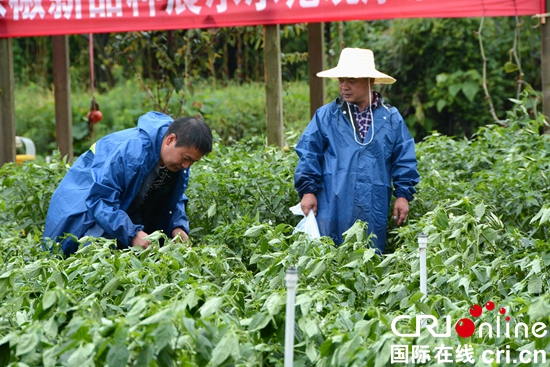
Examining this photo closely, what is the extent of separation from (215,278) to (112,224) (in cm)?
79

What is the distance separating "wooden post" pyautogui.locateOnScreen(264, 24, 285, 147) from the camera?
5.89 metres

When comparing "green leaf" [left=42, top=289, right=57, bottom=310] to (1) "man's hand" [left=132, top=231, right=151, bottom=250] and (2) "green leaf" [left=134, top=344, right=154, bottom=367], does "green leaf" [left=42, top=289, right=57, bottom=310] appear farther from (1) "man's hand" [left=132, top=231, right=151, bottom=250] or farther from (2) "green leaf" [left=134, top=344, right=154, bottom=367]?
(1) "man's hand" [left=132, top=231, right=151, bottom=250]

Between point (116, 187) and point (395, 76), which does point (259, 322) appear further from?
point (395, 76)

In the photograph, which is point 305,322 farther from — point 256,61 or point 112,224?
point 256,61

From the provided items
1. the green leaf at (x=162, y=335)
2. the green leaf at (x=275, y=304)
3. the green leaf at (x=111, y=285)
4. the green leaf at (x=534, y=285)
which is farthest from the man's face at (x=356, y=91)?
the green leaf at (x=162, y=335)

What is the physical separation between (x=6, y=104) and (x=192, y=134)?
290cm

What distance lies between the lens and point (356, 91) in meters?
4.54

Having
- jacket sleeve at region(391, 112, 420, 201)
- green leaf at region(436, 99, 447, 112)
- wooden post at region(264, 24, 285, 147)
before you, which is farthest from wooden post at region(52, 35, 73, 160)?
green leaf at region(436, 99, 447, 112)

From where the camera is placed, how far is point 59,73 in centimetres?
656

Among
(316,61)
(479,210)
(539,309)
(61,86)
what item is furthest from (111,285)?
(61,86)

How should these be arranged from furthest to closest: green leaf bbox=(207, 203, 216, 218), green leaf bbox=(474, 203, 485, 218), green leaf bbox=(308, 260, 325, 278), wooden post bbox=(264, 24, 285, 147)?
wooden post bbox=(264, 24, 285, 147) → green leaf bbox=(207, 203, 216, 218) → green leaf bbox=(474, 203, 485, 218) → green leaf bbox=(308, 260, 325, 278)

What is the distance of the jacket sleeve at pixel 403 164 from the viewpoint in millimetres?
4488

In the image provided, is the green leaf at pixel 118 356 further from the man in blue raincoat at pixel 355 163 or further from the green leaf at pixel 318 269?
the man in blue raincoat at pixel 355 163

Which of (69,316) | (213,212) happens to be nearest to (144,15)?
(213,212)
